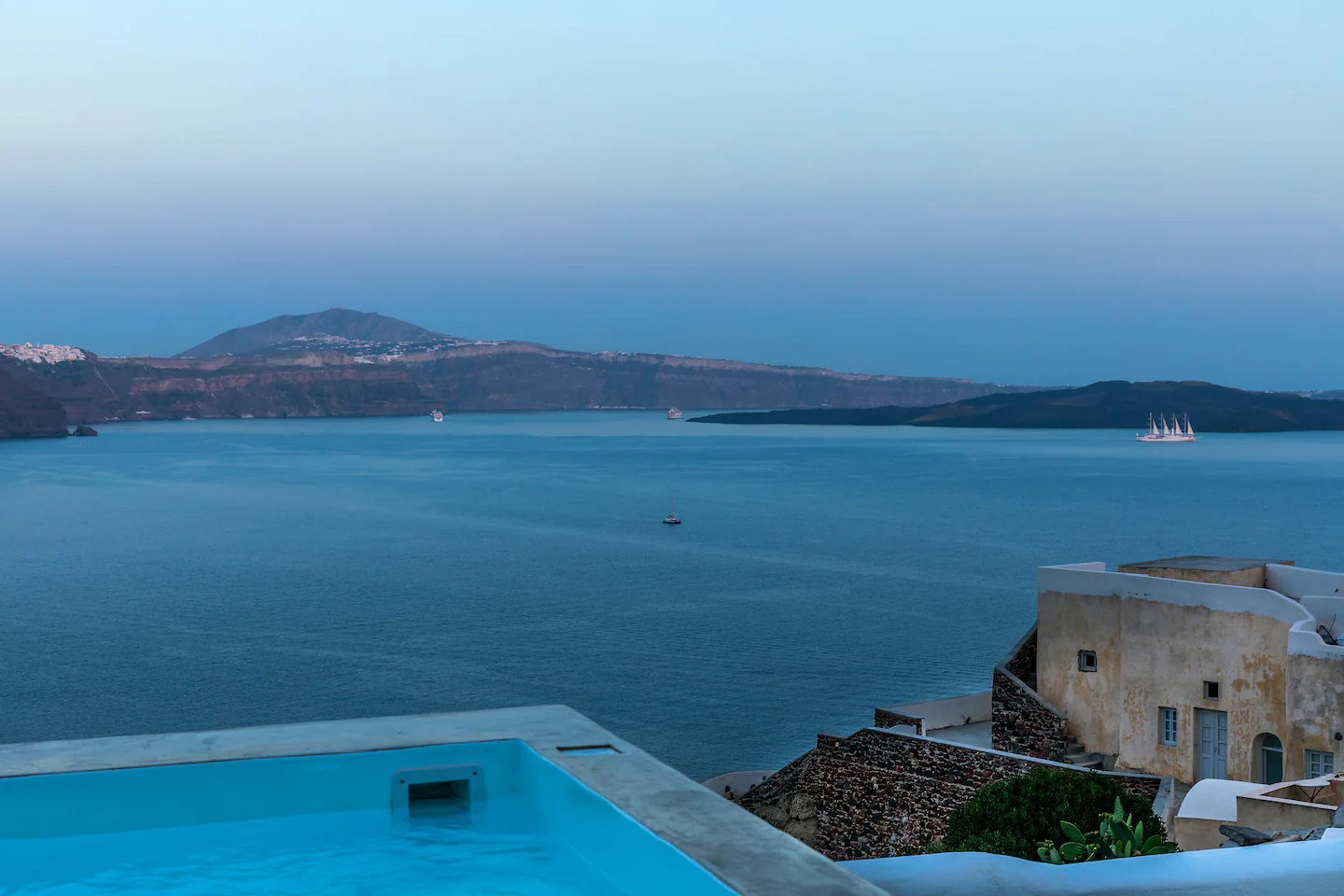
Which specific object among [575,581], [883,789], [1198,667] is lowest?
[575,581]

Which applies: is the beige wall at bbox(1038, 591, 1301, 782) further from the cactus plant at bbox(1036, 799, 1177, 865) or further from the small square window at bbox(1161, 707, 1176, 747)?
the cactus plant at bbox(1036, 799, 1177, 865)

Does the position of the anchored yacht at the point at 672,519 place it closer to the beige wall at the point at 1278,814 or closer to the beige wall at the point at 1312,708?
the beige wall at the point at 1312,708

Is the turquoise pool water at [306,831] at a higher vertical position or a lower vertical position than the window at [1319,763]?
higher

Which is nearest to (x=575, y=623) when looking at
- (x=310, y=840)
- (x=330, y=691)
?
(x=330, y=691)

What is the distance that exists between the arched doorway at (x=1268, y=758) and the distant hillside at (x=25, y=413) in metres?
165

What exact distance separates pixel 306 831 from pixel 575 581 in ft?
125

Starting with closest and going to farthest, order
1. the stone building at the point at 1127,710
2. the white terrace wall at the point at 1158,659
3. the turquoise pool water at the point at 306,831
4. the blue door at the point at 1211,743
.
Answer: the turquoise pool water at the point at 306,831 < the stone building at the point at 1127,710 < the white terrace wall at the point at 1158,659 < the blue door at the point at 1211,743

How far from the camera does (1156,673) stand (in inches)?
601

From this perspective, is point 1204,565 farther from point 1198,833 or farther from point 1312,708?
point 1198,833

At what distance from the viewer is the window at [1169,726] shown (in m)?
15.2

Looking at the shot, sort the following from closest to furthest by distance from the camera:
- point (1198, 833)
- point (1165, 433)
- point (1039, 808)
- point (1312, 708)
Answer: point (1198, 833)
point (1039, 808)
point (1312, 708)
point (1165, 433)

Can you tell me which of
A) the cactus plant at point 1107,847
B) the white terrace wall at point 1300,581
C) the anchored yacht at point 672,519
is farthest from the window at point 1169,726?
the anchored yacht at point 672,519

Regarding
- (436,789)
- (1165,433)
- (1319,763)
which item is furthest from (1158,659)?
(1165,433)

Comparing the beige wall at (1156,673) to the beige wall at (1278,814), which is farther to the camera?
the beige wall at (1156,673)
